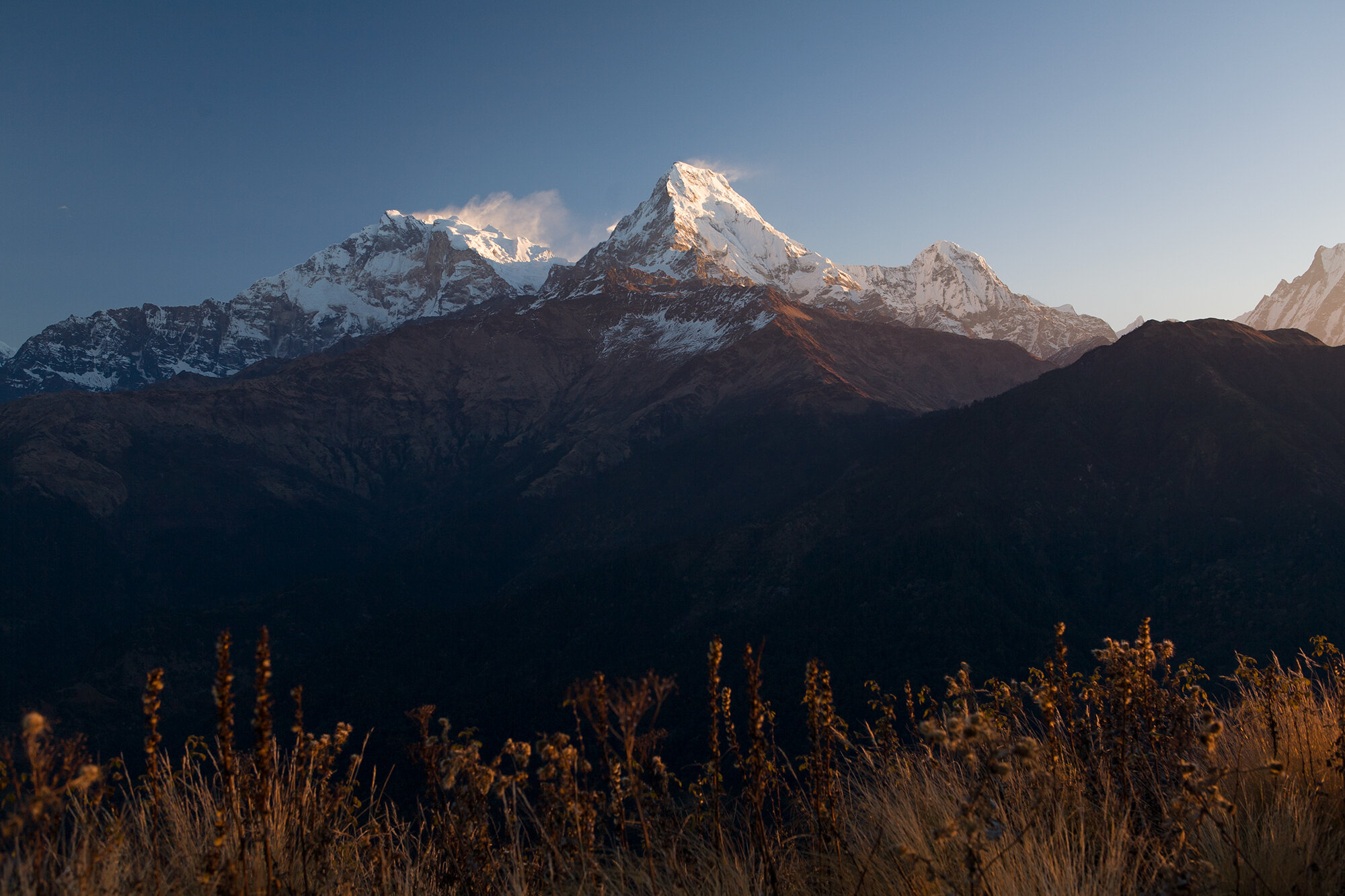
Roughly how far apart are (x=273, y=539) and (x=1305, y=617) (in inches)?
7963

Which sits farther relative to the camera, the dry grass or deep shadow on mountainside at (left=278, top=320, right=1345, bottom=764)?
deep shadow on mountainside at (left=278, top=320, right=1345, bottom=764)

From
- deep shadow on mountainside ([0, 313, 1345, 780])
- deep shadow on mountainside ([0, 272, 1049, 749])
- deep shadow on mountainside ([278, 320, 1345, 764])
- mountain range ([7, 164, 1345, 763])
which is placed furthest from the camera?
deep shadow on mountainside ([0, 272, 1049, 749])

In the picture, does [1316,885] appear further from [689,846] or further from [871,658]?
[871,658]

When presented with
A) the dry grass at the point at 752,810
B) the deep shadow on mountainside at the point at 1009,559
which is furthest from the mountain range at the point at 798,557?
the dry grass at the point at 752,810

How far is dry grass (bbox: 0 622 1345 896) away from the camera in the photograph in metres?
3.35

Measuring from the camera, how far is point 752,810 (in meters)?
3.91

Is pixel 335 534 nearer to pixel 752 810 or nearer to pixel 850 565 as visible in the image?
pixel 850 565

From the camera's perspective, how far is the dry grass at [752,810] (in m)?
3.35

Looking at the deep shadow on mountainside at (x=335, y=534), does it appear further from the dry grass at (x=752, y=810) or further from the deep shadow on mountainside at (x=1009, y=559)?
the dry grass at (x=752, y=810)

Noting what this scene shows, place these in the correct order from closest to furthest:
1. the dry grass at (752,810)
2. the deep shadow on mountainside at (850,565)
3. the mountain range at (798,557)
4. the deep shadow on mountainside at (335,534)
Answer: the dry grass at (752,810), the deep shadow on mountainside at (850,565), the mountain range at (798,557), the deep shadow on mountainside at (335,534)

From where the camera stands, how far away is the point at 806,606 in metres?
93.8

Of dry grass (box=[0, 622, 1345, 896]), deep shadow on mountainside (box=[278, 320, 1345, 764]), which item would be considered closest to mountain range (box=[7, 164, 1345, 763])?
deep shadow on mountainside (box=[278, 320, 1345, 764])

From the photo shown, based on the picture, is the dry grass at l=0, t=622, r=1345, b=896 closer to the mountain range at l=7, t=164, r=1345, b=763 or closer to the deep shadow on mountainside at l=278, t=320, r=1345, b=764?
the mountain range at l=7, t=164, r=1345, b=763

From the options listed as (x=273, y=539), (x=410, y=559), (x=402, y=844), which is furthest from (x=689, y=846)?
(x=273, y=539)
